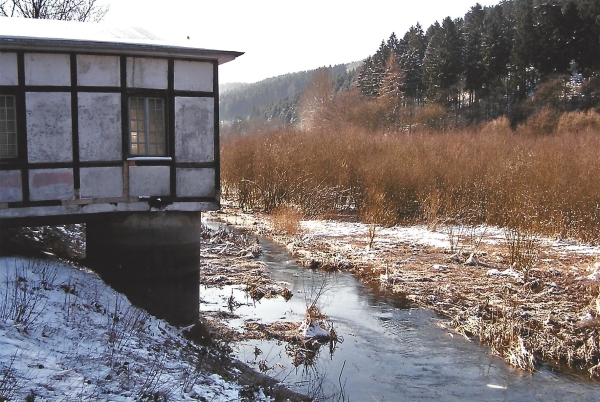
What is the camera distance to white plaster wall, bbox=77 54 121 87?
32.5 ft

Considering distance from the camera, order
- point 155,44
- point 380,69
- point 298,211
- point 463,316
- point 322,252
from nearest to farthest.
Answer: point 155,44, point 463,316, point 322,252, point 298,211, point 380,69

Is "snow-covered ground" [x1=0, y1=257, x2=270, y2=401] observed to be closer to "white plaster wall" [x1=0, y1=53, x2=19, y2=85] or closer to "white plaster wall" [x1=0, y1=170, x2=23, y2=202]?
"white plaster wall" [x1=0, y1=170, x2=23, y2=202]

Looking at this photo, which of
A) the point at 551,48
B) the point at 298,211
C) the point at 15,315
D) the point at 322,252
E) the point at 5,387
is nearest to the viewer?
the point at 5,387

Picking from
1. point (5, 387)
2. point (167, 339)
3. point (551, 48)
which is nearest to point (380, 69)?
point (551, 48)

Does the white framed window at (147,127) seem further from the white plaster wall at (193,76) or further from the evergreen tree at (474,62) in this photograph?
the evergreen tree at (474,62)

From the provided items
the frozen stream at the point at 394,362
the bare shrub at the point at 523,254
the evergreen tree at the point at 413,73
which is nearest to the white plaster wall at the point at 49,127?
the frozen stream at the point at 394,362

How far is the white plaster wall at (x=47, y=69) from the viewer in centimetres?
958

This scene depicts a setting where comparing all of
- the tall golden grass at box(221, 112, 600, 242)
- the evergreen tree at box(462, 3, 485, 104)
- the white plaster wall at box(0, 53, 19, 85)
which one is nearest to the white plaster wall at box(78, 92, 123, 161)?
the white plaster wall at box(0, 53, 19, 85)

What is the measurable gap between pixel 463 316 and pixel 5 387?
8.49 metres

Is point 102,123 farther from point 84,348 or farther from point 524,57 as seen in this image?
point 524,57

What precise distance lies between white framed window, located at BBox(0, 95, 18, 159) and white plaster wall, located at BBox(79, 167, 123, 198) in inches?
45.1

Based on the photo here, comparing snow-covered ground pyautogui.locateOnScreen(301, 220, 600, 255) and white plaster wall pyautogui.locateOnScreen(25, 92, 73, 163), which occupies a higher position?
white plaster wall pyautogui.locateOnScreen(25, 92, 73, 163)

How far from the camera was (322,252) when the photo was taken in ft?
56.7

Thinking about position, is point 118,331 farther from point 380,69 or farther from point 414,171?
point 380,69
